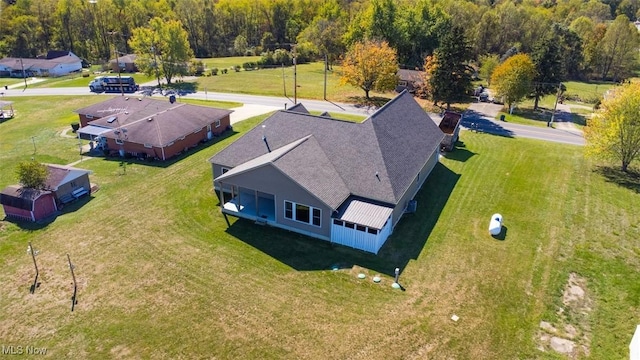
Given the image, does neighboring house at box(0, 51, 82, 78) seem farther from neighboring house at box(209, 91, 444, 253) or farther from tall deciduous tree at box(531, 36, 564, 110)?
tall deciduous tree at box(531, 36, 564, 110)

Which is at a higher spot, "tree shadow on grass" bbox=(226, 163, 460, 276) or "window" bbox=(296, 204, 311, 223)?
Answer: "window" bbox=(296, 204, 311, 223)

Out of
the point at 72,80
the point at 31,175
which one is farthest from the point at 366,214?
→ the point at 72,80

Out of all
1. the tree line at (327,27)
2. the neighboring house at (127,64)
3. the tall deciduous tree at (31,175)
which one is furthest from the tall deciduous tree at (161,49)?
the tall deciduous tree at (31,175)

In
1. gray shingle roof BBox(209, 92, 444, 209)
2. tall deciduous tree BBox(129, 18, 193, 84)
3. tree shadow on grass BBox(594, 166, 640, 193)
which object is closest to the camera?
gray shingle roof BBox(209, 92, 444, 209)

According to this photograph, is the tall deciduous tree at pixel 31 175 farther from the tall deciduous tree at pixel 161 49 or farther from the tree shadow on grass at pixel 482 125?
the tall deciduous tree at pixel 161 49

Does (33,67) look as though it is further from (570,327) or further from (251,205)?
(570,327)

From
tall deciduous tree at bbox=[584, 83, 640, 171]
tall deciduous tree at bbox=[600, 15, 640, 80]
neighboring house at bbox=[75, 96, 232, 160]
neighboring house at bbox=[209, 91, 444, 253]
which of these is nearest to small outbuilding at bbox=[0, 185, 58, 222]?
neighboring house at bbox=[75, 96, 232, 160]

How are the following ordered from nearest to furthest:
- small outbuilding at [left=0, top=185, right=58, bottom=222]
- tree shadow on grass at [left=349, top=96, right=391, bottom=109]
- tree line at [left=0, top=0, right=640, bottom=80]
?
small outbuilding at [left=0, top=185, right=58, bottom=222] → tree shadow on grass at [left=349, top=96, right=391, bottom=109] → tree line at [left=0, top=0, right=640, bottom=80]
